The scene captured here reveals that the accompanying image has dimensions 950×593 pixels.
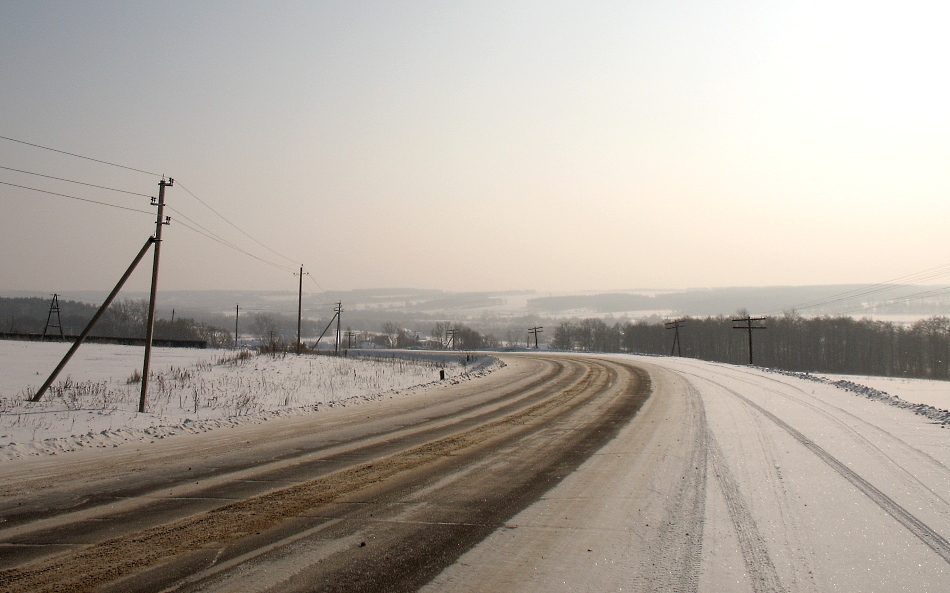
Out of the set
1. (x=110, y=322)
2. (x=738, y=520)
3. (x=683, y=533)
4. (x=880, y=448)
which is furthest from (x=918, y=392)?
(x=110, y=322)

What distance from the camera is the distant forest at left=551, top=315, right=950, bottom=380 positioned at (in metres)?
92.2

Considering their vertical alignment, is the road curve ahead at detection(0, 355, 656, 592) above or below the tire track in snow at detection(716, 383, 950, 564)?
below

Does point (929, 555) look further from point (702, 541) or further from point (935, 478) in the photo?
point (935, 478)

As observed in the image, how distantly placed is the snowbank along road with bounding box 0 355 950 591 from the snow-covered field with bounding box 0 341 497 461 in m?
1.40

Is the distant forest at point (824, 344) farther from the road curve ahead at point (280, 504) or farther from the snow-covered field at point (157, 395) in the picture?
the road curve ahead at point (280, 504)

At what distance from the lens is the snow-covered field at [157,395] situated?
11.1m

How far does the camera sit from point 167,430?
11.6 meters

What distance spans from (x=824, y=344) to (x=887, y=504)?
387 feet

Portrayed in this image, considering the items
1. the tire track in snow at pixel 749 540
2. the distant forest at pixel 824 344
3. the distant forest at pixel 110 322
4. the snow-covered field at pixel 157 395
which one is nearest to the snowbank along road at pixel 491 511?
the tire track in snow at pixel 749 540

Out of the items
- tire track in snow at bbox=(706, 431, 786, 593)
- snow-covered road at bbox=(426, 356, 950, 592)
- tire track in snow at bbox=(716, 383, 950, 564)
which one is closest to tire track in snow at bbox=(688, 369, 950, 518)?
snow-covered road at bbox=(426, 356, 950, 592)

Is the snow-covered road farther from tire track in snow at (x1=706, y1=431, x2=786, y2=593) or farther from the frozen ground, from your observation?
the frozen ground

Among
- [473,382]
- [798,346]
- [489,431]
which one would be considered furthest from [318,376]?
[798,346]

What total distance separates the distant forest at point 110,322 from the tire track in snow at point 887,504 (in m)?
108

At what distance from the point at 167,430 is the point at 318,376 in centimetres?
1329
